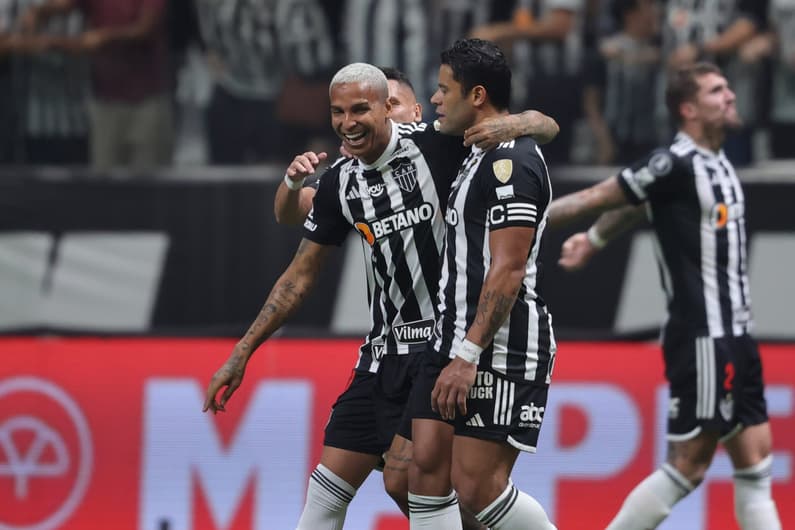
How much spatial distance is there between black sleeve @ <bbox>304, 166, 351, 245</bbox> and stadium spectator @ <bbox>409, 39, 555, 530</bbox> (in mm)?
570

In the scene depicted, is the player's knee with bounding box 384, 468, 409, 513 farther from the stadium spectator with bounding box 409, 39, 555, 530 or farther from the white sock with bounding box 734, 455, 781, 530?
the white sock with bounding box 734, 455, 781, 530

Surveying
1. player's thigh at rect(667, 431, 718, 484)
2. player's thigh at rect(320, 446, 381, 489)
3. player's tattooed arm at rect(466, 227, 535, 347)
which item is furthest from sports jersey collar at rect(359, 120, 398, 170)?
player's thigh at rect(667, 431, 718, 484)

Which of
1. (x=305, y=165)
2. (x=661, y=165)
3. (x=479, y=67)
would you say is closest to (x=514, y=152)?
(x=479, y=67)

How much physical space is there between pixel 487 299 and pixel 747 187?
342cm

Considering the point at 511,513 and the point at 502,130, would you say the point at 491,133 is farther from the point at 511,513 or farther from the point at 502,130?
the point at 511,513

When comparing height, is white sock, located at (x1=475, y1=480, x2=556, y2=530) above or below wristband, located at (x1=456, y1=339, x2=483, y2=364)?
below

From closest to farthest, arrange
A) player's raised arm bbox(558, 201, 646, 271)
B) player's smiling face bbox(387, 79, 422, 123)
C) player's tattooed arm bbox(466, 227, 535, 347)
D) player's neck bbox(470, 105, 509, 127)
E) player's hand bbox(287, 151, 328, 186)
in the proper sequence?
player's tattooed arm bbox(466, 227, 535, 347), player's neck bbox(470, 105, 509, 127), player's hand bbox(287, 151, 328, 186), player's smiling face bbox(387, 79, 422, 123), player's raised arm bbox(558, 201, 646, 271)

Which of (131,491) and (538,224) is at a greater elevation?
(538,224)

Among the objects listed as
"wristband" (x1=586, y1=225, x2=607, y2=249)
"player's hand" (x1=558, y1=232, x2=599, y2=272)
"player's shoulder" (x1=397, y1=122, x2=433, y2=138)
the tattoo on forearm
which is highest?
"player's shoulder" (x1=397, y1=122, x2=433, y2=138)

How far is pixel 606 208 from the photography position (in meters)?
6.94

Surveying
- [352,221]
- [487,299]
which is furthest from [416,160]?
[487,299]

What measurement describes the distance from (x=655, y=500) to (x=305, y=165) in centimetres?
239

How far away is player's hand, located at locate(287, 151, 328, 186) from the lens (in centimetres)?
566

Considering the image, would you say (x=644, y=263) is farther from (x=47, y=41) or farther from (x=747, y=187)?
(x=47, y=41)
